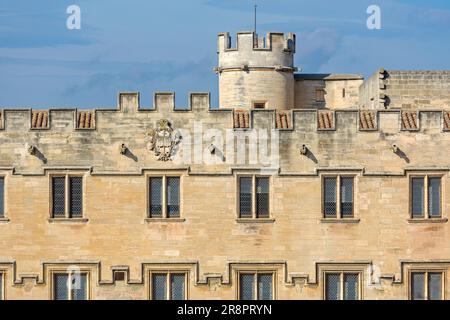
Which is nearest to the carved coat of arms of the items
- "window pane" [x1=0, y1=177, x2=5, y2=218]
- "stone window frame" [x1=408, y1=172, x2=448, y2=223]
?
"window pane" [x1=0, y1=177, x2=5, y2=218]

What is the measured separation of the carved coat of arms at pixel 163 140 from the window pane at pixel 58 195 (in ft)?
9.79

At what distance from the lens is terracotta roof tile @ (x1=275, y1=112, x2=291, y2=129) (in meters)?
46.2

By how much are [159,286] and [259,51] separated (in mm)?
12583

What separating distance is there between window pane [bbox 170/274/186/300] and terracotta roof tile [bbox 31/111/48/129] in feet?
20.4

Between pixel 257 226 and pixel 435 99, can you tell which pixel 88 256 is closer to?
pixel 257 226

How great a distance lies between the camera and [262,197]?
46.3 meters

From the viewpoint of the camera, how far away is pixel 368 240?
4625 cm

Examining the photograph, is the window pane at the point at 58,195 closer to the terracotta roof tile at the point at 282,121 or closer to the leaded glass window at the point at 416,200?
the terracotta roof tile at the point at 282,121

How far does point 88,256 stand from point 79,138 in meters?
3.70

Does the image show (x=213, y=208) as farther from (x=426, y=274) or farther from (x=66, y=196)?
(x=426, y=274)

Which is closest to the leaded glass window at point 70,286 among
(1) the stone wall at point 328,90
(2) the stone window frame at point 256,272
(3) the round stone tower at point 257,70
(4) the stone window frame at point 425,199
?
(2) the stone window frame at point 256,272

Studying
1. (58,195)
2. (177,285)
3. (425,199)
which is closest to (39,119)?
(58,195)

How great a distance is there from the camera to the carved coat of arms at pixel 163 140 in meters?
46.1

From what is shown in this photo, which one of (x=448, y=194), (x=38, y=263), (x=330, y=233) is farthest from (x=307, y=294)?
(x=38, y=263)
